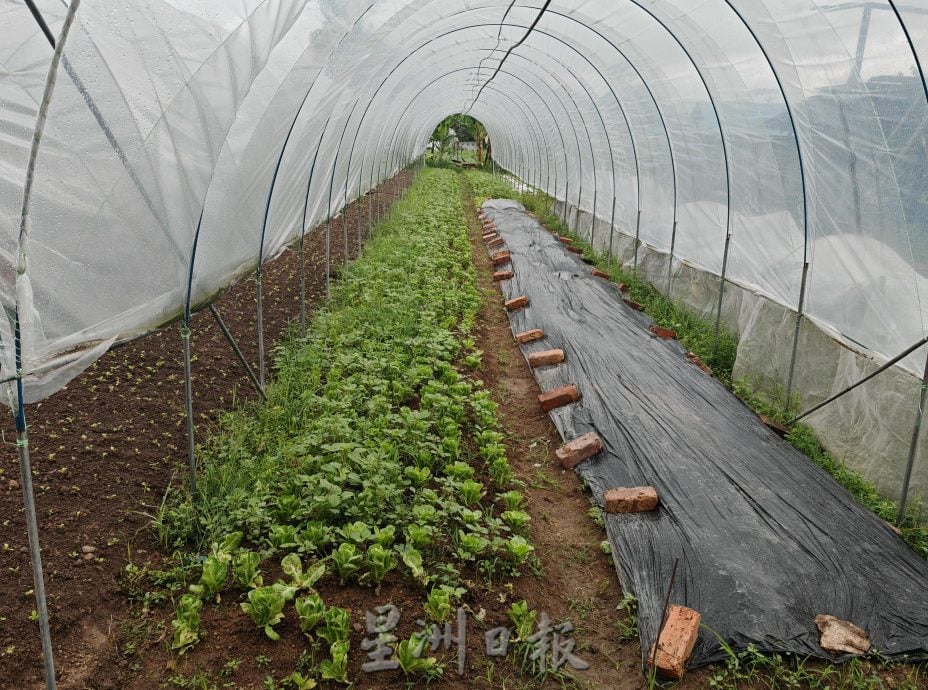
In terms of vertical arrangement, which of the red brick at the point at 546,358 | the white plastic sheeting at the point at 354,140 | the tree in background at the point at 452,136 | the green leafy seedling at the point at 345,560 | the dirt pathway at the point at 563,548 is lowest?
the dirt pathway at the point at 563,548

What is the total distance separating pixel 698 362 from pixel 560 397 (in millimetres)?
1637

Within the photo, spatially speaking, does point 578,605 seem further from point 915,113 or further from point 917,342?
point 915,113

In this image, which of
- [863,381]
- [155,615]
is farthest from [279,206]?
[863,381]

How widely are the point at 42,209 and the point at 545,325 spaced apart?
209 inches

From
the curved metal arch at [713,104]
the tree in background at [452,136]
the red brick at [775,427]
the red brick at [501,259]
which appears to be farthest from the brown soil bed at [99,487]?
the tree in background at [452,136]

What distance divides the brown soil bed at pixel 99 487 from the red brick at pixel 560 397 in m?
2.24

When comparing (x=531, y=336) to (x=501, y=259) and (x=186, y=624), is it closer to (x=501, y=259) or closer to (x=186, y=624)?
(x=501, y=259)

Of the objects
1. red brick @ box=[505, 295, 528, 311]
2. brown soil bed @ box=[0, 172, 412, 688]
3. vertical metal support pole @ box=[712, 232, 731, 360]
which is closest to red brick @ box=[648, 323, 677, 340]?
vertical metal support pole @ box=[712, 232, 731, 360]

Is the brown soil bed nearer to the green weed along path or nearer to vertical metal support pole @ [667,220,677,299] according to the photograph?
the green weed along path

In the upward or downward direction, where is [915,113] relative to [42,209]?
upward

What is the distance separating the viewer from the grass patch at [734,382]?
14.0 ft

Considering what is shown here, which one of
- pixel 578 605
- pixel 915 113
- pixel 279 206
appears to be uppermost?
pixel 915 113

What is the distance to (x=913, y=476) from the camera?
4406 mm

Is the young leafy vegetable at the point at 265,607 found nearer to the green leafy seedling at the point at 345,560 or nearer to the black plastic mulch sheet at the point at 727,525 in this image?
the green leafy seedling at the point at 345,560
